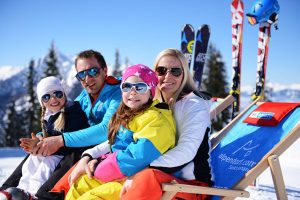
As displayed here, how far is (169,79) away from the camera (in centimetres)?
272

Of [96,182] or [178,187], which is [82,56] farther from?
[178,187]

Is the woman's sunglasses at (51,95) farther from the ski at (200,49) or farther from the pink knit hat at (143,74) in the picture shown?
the ski at (200,49)

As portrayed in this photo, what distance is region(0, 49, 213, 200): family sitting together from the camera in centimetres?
213

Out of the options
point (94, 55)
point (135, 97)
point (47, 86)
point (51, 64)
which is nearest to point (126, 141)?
point (135, 97)

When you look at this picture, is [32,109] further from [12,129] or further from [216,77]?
[216,77]

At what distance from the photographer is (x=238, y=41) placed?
6.01 meters

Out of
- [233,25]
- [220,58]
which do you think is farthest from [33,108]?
[233,25]

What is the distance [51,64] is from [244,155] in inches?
1087

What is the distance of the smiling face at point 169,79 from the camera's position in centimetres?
271

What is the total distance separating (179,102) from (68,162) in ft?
4.19

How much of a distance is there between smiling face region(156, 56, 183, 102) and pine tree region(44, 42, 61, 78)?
26.2 metres

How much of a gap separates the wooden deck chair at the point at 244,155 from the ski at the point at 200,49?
266cm

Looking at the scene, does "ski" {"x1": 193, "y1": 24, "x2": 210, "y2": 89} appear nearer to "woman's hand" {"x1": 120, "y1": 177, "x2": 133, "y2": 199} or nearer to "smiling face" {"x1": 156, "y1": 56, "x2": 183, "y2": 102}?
"smiling face" {"x1": 156, "y1": 56, "x2": 183, "y2": 102}

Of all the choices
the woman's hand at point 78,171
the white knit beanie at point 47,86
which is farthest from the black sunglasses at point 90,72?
the woman's hand at point 78,171
